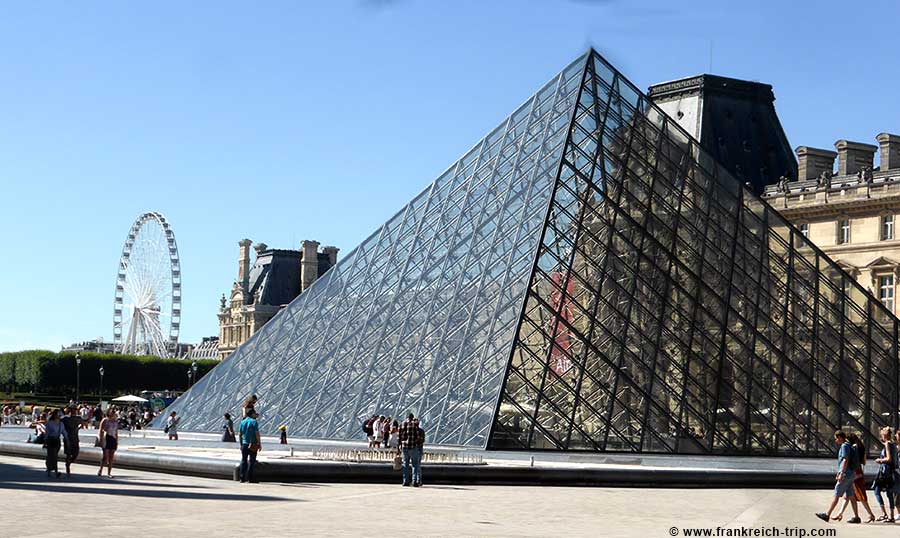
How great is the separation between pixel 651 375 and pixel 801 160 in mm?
38764

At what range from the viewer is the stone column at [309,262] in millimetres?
133250

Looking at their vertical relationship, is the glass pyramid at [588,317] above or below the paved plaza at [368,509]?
above

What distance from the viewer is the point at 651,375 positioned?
31500 millimetres

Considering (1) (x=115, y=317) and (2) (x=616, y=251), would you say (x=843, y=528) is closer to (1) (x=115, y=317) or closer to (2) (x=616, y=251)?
(2) (x=616, y=251)

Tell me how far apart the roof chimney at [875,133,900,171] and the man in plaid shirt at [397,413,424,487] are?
44189mm

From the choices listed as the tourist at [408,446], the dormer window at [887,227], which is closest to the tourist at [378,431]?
the tourist at [408,446]

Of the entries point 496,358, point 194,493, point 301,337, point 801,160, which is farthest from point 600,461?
point 801,160

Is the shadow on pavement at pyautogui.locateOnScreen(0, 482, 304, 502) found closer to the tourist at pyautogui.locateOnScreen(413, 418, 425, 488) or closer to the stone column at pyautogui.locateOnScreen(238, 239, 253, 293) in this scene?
the tourist at pyautogui.locateOnScreen(413, 418, 425, 488)

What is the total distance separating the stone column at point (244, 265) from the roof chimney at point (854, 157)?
83128mm

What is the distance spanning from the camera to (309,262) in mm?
134500

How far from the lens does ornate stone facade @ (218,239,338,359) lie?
138m

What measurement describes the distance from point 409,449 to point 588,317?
9848 millimetres

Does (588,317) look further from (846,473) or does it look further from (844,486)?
(844,486)

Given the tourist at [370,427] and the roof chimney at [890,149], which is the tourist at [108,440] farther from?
the roof chimney at [890,149]
